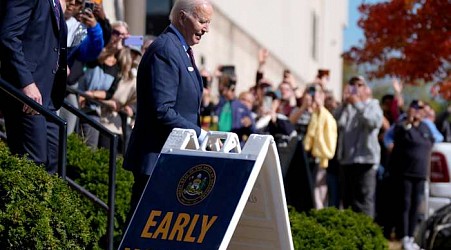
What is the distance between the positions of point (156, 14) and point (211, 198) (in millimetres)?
12589

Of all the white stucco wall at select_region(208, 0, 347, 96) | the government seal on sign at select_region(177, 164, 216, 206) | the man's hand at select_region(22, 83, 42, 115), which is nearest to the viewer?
the government seal on sign at select_region(177, 164, 216, 206)

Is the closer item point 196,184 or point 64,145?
point 196,184

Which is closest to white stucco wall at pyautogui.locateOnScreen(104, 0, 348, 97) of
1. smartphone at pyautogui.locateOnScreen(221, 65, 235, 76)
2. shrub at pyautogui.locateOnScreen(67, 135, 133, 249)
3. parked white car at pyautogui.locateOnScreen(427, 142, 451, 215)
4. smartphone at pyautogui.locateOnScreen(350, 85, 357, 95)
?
smartphone at pyautogui.locateOnScreen(221, 65, 235, 76)

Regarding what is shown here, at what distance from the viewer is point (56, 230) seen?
20.5 feet

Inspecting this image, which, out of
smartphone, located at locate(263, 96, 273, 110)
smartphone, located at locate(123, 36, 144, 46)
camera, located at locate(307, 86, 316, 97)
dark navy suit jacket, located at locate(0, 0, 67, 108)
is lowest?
smartphone, located at locate(263, 96, 273, 110)

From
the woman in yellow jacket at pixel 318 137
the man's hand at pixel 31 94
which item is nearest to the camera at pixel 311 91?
the woman in yellow jacket at pixel 318 137

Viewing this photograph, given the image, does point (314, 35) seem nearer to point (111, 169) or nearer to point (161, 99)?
point (111, 169)

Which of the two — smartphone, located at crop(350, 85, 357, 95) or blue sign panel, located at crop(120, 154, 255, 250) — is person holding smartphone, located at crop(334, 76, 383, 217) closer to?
smartphone, located at crop(350, 85, 357, 95)

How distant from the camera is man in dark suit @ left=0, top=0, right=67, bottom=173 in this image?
23.4ft

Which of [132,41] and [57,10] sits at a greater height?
[57,10]

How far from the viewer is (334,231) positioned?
367 inches

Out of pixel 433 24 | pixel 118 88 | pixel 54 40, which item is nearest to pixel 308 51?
pixel 433 24

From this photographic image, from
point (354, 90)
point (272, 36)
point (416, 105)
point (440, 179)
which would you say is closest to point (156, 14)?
Answer: point (354, 90)

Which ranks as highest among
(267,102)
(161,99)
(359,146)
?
(161,99)
